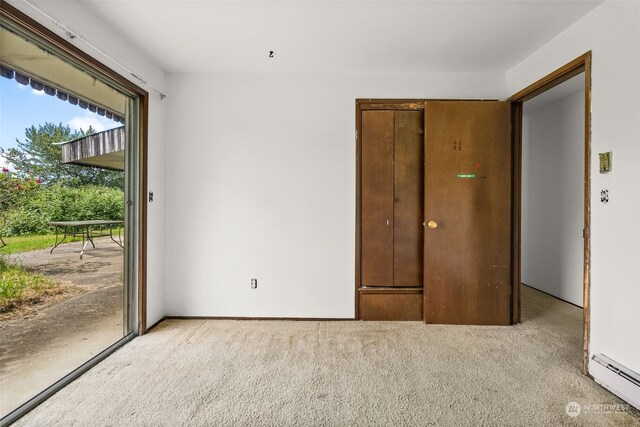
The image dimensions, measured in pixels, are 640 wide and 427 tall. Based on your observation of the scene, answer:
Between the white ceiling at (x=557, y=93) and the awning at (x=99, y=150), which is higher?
the white ceiling at (x=557, y=93)

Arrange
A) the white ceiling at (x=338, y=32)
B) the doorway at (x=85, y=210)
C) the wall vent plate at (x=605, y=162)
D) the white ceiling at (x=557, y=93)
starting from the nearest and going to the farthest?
1. the doorway at (x=85, y=210)
2. the wall vent plate at (x=605, y=162)
3. the white ceiling at (x=338, y=32)
4. the white ceiling at (x=557, y=93)

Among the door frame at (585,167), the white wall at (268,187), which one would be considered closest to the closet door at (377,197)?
the white wall at (268,187)

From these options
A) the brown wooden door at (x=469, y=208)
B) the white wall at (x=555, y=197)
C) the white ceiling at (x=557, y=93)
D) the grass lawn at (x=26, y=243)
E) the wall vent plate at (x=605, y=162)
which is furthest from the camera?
the white wall at (x=555, y=197)

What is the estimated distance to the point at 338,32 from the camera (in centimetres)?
229

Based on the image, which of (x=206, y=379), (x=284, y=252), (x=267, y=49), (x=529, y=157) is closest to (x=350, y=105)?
(x=267, y=49)

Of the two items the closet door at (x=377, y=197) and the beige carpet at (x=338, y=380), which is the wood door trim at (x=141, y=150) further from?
the closet door at (x=377, y=197)

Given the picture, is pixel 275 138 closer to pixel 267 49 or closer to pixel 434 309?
pixel 267 49

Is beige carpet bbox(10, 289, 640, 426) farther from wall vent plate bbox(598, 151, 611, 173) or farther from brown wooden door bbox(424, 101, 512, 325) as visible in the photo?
wall vent plate bbox(598, 151, 611, 173)

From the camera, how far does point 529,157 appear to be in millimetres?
4242

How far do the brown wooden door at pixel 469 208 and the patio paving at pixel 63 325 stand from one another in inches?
Answer: 115

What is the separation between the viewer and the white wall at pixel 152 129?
2109 millimetres

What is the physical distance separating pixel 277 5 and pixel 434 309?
289cm

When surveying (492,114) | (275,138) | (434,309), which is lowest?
(434,309)

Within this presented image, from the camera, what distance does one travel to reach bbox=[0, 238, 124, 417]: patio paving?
1810mm
